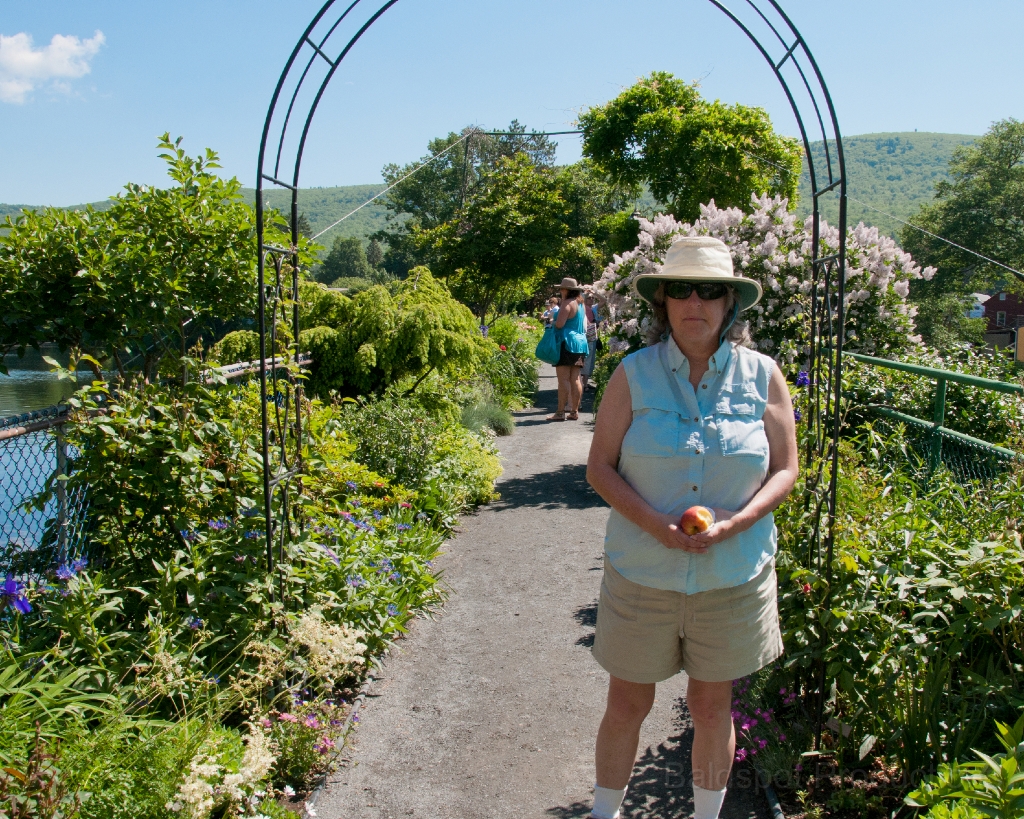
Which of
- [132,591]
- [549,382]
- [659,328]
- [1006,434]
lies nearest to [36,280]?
[132,591]

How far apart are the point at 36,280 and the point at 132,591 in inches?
61.4

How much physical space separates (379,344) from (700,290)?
183 inches

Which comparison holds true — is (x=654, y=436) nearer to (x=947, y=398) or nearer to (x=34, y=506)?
(x=34, y=506)

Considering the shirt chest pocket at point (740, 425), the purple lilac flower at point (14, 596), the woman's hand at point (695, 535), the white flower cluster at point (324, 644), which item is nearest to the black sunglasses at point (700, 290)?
the shirt chest pocket at point (740, 425)

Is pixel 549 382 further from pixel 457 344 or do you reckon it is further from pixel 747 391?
pixel 747 391

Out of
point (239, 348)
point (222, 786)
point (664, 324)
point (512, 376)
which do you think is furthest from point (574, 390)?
point (222, 786)

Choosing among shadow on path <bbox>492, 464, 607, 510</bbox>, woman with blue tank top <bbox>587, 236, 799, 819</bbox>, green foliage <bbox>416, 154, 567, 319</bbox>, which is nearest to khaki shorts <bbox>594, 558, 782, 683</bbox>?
woman with blue tank top <bbox>587, 236, 799, 819</bbox>

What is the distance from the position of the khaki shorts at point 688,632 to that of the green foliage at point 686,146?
11.7 metres

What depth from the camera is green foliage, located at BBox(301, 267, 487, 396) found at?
6637 millimetres

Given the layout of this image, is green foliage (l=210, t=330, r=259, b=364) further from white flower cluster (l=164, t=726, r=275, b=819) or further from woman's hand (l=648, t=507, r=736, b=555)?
woman's hand (l=648, t=507, r=736, b=555)

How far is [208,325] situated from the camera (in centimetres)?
436

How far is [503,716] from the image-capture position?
3.18m

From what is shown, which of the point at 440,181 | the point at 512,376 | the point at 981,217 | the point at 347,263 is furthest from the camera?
the point at 347,263

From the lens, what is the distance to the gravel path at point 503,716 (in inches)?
104
